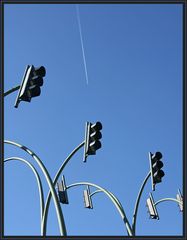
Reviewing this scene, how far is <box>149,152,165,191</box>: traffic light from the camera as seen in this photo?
38.5 feet

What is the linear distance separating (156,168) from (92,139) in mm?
2655

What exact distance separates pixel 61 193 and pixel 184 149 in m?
5.24

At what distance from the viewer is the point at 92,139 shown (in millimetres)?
10461

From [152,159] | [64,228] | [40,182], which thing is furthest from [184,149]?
[64,228]

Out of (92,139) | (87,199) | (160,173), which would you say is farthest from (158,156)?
(87,199)

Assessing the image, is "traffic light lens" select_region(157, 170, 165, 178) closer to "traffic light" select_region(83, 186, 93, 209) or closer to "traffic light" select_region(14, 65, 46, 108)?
"traffic light" select_region(14, 65, 46, 108)

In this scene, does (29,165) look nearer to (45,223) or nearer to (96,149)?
(45,223)

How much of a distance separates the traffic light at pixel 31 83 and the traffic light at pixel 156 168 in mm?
4671

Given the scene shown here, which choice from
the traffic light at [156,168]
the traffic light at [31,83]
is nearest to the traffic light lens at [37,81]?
the traffic light at [31,83]

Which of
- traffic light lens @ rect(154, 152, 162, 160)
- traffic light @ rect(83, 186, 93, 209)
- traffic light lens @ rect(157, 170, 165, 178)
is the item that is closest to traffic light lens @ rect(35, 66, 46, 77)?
traffic light lens @ rect(154, 152, 162, 160)

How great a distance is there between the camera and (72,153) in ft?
39.8

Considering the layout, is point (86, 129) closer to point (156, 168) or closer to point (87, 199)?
point (156, 168)

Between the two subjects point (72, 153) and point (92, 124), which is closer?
point (92, 124)

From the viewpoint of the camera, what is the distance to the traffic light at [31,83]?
30.6ft
